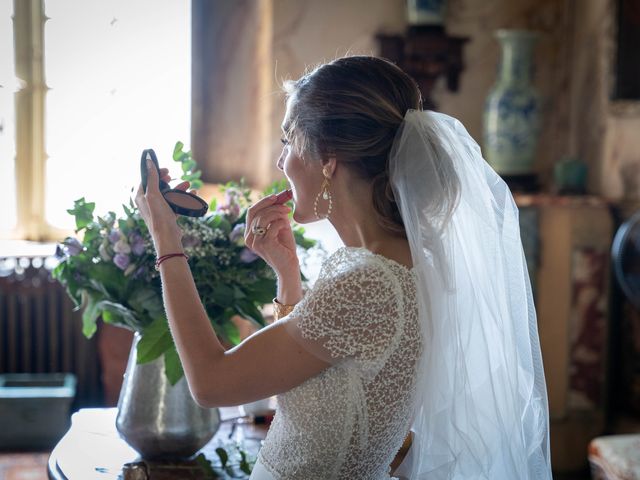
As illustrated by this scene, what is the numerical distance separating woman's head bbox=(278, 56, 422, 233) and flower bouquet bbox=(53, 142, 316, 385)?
0.30m

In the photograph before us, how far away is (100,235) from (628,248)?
2.51 metres

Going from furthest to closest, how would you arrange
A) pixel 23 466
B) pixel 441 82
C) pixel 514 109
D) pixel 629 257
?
pixel 441 82
pixel 514 109
pixel 629 257
pixel 23 466

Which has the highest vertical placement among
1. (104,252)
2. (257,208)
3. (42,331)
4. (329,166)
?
(329,166)

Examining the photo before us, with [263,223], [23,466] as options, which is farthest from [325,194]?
[23,466]

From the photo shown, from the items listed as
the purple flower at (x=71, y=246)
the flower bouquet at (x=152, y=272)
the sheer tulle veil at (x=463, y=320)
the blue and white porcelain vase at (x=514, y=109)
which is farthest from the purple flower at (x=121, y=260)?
the blue and white porcelain vase at (x=514, y=109)

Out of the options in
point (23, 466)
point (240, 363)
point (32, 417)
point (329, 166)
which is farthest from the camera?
point (32, 417)

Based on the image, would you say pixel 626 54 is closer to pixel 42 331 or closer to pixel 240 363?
pixel 42 331

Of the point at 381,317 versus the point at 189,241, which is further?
the point at 189,241

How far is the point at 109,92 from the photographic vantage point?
3.97 m

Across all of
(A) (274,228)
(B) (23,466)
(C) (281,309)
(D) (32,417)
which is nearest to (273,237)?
(A) (274,228)

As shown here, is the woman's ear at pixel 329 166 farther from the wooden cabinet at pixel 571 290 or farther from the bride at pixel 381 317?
the wooden cabinet at pixel 571 290

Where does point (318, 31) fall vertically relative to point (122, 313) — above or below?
above

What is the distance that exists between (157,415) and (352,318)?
0.60 meters

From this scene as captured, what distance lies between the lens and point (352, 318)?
1.41 meters
